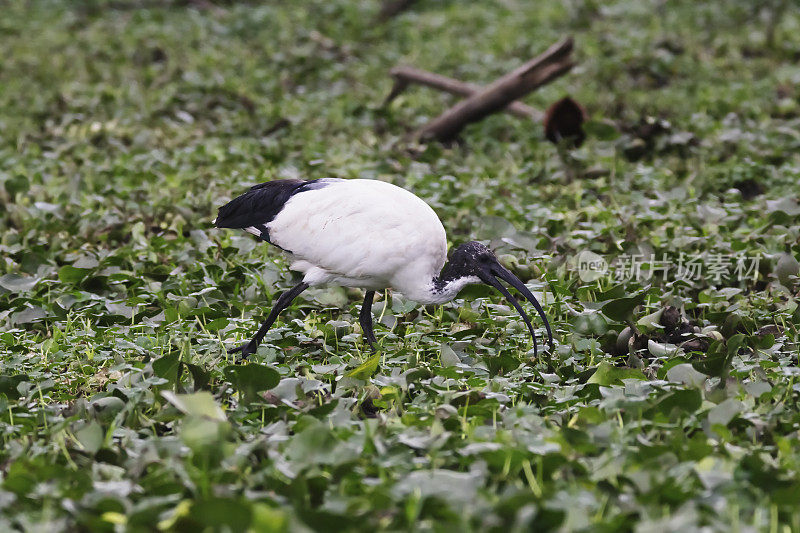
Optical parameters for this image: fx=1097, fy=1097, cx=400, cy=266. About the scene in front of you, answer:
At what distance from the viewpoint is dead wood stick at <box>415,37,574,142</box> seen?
878 cm

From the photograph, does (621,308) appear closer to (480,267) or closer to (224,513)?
(480,267)

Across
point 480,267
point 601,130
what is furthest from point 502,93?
point 480,267

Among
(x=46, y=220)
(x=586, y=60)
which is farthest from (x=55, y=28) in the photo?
(x=46, y=220)

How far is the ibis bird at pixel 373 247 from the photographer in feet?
15.2

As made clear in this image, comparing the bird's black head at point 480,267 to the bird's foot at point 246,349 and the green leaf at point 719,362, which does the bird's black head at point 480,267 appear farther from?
the bird's foot at point 246,349

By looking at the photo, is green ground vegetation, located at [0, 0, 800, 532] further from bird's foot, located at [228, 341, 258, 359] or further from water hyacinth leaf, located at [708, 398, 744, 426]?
bird's foot, located at [228, 341, 258, 359]

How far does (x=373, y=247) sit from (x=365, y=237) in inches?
2.4

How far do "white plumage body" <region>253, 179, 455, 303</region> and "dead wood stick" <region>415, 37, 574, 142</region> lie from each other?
4.14m

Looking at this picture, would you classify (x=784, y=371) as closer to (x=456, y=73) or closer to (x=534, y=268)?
(x=534, y=268)

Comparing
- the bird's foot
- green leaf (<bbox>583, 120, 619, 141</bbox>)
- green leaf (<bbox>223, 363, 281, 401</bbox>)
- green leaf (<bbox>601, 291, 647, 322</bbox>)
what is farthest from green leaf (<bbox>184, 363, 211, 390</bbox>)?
green leaf (<bbox>583, 120, 619, 141</bbox>)

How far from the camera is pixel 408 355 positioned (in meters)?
4.55

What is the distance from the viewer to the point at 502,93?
9.00 m

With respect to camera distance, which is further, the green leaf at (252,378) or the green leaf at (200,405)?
the green leaf at (252,378)

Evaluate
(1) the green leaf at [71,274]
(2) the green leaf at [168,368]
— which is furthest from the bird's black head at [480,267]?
(1) the green leaf at [71,274]
